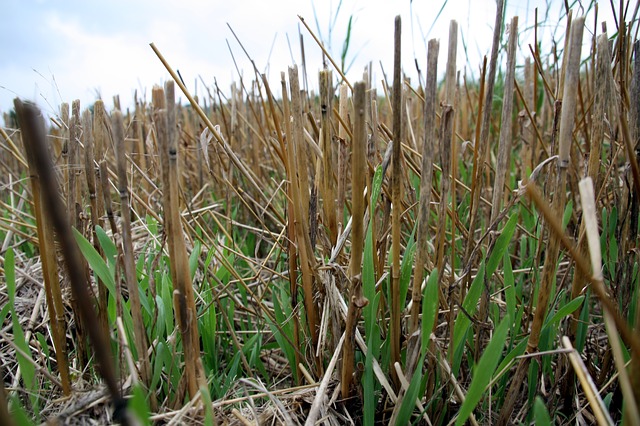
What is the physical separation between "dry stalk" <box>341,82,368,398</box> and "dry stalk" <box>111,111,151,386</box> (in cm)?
27

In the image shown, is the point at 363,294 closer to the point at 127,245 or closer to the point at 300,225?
the point at 300,225

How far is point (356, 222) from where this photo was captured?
0.57 metres

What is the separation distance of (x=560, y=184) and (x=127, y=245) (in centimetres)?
57

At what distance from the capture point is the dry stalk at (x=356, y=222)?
1.68 feet

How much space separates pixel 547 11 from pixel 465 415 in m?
1.28

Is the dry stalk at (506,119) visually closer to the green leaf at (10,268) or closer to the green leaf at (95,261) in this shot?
the green leaf at (95,261)

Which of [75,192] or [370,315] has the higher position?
[75,192]

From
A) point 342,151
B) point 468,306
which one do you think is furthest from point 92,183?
point 468,306

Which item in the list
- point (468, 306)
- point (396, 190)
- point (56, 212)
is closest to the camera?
point (56, 212)

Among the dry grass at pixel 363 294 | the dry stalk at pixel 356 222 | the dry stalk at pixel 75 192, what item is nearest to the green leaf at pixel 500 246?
the dry grass at pixel 363 294

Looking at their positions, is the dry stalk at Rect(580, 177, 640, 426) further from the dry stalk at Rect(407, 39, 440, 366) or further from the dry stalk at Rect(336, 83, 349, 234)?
the dry stalk at Rect(336, 83, 349, 234)

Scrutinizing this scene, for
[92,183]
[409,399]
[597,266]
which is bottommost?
[409,399]

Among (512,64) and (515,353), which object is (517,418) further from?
(512,64)

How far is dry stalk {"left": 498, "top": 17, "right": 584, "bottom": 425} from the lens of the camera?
54 cm
